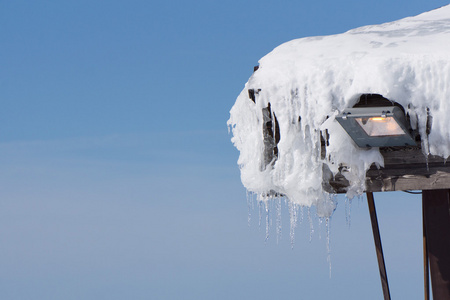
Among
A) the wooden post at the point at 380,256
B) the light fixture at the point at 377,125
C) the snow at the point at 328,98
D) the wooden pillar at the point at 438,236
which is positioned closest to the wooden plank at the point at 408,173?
the snow at the point at 328,98

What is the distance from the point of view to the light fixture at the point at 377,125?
182 inches

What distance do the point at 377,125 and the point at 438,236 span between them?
167 centimetres

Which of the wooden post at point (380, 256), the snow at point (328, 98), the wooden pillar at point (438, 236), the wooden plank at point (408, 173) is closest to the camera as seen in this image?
the snow at point (328, 98)

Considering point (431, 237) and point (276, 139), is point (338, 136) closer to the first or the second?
point (276, 139)

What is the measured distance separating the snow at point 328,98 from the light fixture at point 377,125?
10 cm

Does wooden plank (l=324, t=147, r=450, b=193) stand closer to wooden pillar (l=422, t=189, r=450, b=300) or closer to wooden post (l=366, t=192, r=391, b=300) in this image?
wooden pillar (l=422, t=189, r=450, b=300)

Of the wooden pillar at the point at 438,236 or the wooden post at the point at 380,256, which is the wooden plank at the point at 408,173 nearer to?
the wooden pillar at the point at 438,236

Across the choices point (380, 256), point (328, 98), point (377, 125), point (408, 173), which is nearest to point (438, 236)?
point (408, 173)

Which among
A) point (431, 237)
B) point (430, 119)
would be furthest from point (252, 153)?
point (431, 237)

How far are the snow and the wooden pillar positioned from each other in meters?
1.12

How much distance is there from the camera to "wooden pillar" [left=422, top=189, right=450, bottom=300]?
18.9 ft

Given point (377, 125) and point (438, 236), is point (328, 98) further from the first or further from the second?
point (438, 236)

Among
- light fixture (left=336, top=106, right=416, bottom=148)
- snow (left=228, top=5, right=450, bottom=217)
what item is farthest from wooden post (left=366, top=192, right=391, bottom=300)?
light fixture (left=336, top=106, right=416, bottom=148)

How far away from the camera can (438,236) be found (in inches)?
226
